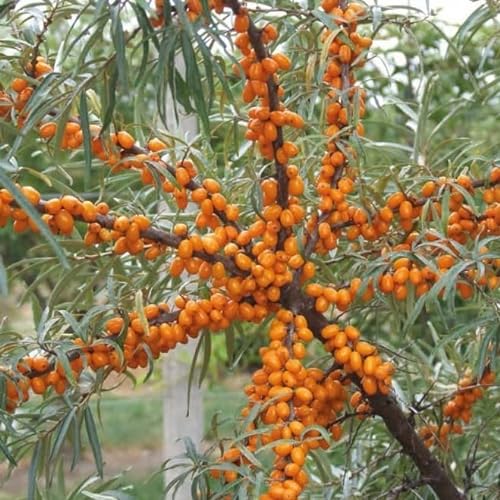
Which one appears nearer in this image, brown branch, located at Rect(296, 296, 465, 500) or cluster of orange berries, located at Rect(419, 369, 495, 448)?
brown branch, located at Rect(296, 296, 465, 500)

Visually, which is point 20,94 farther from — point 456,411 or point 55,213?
point 456,411

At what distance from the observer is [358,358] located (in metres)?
0.87

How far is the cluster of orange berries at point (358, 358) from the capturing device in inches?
34.5

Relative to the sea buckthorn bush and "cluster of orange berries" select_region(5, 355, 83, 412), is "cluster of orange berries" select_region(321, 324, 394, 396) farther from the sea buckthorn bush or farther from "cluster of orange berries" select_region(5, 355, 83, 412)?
"cluster of orange berries" select_region(5, 355, 83, 412)

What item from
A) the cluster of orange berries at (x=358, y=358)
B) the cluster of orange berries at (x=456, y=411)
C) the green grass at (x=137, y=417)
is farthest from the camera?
the green grass at (x=137, y=417)

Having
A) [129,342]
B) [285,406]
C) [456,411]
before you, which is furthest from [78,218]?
[456,411]

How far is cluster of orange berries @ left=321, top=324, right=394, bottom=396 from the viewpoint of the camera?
2.87 feet

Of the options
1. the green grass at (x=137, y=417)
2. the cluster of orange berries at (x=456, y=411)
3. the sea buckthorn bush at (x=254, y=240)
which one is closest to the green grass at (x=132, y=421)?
the green grass at (x=137, y=417)

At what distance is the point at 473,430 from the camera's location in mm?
1305

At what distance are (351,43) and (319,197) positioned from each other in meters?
0.16

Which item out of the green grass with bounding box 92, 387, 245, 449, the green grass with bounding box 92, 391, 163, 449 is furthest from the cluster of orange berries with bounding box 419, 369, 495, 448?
the green grass with bounding box 92, 391, 163, 449

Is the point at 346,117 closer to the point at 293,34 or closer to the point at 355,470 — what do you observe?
the point at 293,34

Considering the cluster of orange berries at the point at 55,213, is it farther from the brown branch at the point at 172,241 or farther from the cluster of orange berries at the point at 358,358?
the cluster of orange berries at the point at 358,358

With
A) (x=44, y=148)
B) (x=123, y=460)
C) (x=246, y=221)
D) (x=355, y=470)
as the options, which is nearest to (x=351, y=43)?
(x=246, y=221)
